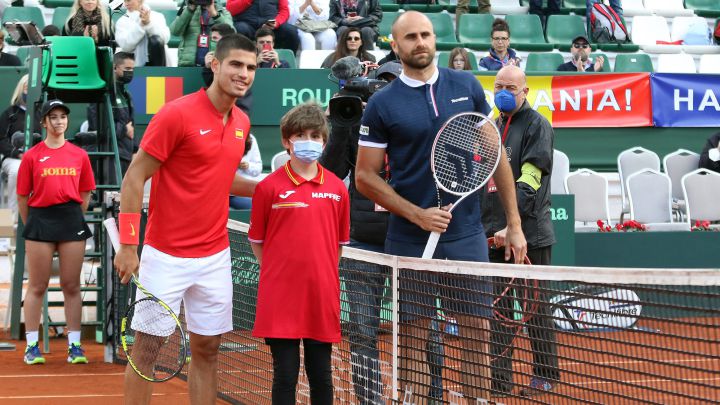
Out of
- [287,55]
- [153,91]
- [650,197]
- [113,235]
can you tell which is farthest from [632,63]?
[113,235]

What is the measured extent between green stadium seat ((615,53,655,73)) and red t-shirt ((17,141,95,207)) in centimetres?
943

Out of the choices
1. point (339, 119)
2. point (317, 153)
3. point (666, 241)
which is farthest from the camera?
point (666, 241)

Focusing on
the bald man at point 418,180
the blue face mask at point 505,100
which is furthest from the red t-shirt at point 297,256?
→ the blue face mask at point 505,100

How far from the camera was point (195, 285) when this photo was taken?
5.93 metres

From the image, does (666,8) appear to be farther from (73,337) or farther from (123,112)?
(73,337)

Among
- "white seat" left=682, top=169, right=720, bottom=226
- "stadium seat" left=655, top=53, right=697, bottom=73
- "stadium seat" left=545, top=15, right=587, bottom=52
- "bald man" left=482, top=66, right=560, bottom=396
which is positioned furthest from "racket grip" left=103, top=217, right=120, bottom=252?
"stadium seat" left=545, top=15, right=587, bottom=52

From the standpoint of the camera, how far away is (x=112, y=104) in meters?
11.4

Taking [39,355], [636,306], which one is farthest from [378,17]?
[636,306]

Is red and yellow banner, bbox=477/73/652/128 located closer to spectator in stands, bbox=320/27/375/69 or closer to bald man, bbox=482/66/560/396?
spectator in stands, bbox=320/27/375/69

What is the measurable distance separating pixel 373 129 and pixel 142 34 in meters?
8.35

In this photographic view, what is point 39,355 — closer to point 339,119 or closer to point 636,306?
point 339,119

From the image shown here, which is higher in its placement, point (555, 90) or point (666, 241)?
point (555, 90)

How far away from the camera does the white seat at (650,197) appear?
14445mm

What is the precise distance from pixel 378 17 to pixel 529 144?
8336 mm
